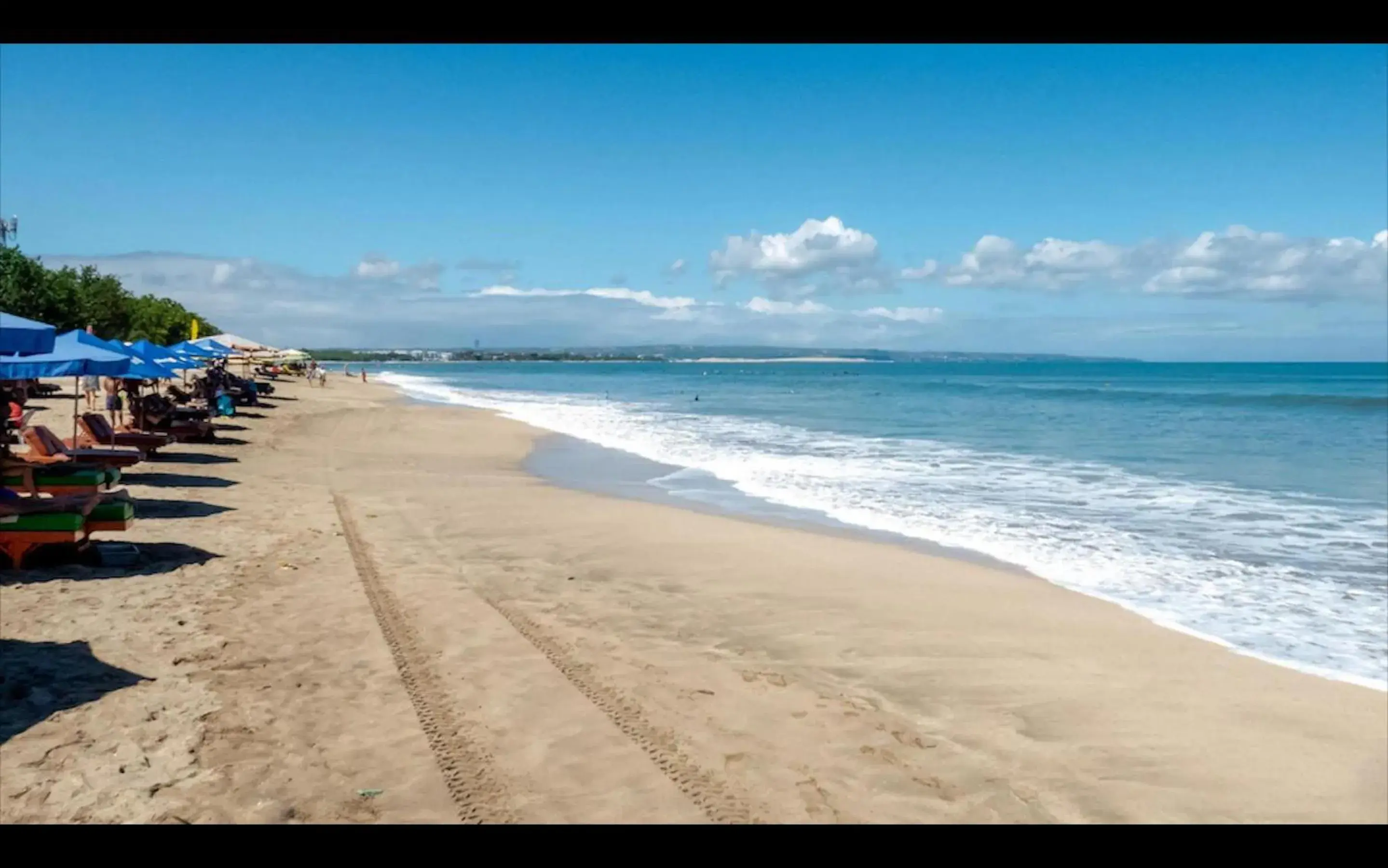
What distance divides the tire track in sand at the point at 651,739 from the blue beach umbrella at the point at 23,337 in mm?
4101

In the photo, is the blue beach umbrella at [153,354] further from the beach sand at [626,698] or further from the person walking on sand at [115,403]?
the beach sand at [626,698]

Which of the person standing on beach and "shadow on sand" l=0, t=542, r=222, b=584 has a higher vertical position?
the person standing on beach

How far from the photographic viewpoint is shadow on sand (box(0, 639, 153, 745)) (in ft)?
16.9

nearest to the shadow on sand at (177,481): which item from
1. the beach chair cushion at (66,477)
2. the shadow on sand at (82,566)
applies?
the beach chair cushion at (66,477)

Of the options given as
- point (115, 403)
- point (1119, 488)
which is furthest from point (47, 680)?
point (1119, 488)

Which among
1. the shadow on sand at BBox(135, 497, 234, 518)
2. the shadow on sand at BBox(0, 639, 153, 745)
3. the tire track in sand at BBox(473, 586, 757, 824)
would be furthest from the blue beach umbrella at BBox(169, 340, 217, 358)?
the tire track in sand at BBox(473, 586, 757, 824)

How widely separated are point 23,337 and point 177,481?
7.65 m

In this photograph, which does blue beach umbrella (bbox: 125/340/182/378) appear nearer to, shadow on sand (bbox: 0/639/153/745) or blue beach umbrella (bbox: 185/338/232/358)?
blue beach umbrella (bbox: 185/338/232/358)

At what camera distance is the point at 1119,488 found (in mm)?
16375

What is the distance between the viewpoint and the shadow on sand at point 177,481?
13.6 meters

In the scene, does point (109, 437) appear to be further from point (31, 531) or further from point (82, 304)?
point (82, 304)

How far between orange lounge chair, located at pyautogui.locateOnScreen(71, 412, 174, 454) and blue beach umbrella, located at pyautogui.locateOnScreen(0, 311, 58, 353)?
6642mm

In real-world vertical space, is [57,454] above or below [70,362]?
below

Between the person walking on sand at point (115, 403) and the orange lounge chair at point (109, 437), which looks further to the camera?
the person walking on sand at point (115, 403)
